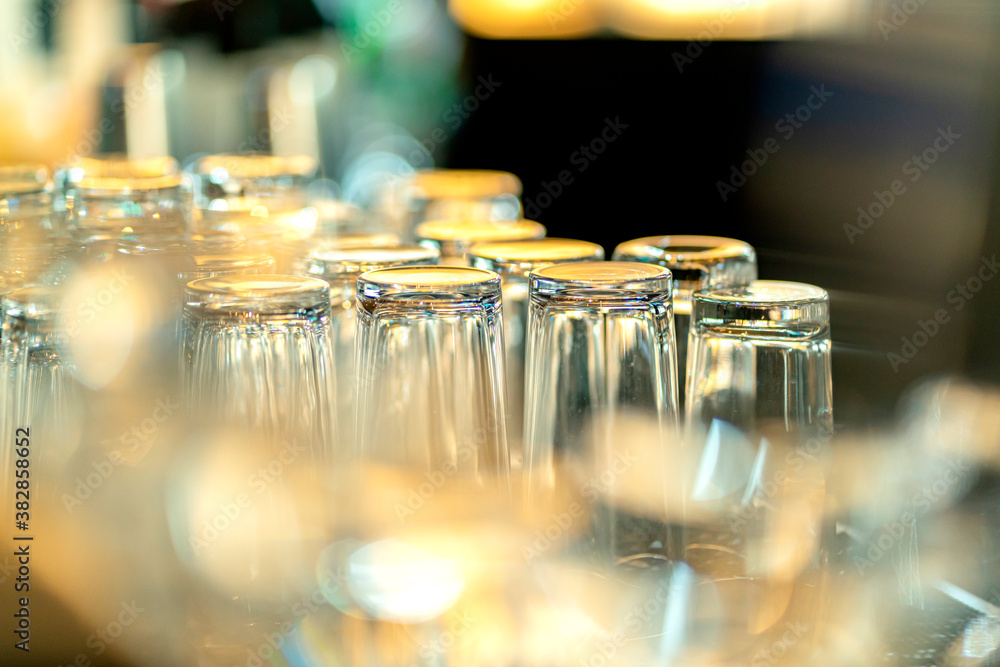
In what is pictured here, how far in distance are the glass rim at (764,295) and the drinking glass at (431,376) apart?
4.8 inches

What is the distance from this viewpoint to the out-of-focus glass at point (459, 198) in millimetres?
1001

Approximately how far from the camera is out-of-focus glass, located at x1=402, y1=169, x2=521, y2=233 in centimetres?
100

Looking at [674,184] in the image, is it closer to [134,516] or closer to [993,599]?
[993,599]

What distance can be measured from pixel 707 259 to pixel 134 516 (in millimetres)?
386

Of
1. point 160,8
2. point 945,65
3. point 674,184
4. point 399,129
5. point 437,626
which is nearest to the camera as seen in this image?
point 437,626

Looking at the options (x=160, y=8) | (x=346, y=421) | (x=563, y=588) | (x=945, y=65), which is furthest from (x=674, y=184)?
(x=160, y=8)

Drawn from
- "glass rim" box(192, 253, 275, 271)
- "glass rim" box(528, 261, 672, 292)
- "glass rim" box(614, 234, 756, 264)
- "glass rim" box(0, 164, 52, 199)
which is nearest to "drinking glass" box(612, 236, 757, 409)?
"glass rim" box(614, 234, 756, 264)

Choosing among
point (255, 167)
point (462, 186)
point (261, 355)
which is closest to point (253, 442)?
point (261, 355)

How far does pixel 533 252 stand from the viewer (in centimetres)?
61

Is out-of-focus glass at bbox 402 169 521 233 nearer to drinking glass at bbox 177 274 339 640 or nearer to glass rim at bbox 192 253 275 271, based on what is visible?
glass rim at bbox 192 253 275 271

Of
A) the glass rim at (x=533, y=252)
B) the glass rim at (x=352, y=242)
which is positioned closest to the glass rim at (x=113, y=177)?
the glass rim at (x=352, y=242)

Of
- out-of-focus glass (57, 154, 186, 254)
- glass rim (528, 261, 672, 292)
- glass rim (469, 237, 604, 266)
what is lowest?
glass rim (528, 261, 672, 292)

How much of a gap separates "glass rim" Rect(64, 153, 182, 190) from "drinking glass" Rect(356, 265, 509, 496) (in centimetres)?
31

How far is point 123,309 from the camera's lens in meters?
0.54
